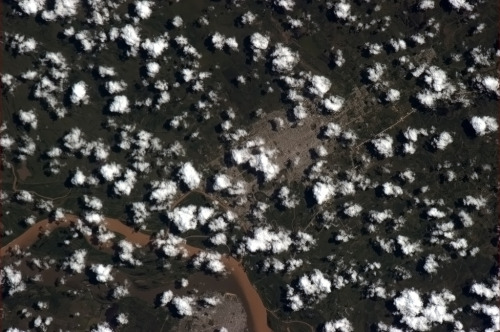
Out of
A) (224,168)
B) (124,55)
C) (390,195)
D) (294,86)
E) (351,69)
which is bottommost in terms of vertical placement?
(224,168)

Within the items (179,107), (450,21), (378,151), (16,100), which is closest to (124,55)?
(179,107)

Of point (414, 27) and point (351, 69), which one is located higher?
point (414, 27)

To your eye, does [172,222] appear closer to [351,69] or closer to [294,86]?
[294,86]

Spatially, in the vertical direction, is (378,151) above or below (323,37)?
below

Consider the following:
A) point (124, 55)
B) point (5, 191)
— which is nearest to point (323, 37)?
point (124, 55)

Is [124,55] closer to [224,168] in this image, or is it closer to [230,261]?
[224,168]

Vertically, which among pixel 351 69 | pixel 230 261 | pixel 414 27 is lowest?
pixel 230 261
